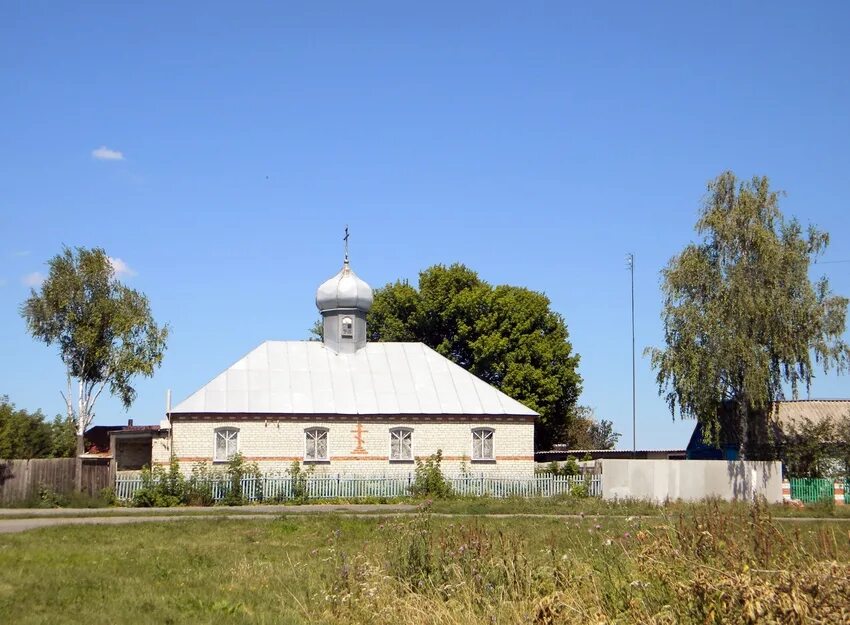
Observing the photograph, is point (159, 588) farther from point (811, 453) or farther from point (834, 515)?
point (811, 453)

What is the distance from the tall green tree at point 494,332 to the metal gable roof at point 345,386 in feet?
39.8

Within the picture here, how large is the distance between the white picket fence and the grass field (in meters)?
16.5

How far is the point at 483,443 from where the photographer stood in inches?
1545

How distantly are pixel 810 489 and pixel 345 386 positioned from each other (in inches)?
743

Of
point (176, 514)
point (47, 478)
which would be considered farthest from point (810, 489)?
point (47, 478)

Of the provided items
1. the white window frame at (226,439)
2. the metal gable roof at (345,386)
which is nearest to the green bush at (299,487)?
the white window frame at (226,439)

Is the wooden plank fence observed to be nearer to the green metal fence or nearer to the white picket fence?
the white picket fence

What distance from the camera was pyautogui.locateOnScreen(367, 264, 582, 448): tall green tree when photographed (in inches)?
2117

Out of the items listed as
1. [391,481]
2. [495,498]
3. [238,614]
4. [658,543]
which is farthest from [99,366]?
[658,543]

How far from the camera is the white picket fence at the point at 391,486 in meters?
34.2

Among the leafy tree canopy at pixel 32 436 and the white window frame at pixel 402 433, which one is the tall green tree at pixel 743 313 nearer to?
the white window frame at pixel 402 433

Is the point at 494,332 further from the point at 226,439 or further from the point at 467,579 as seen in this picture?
the point at 467,579

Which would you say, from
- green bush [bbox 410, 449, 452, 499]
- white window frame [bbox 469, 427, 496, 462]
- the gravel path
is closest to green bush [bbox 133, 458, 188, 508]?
the gravel path

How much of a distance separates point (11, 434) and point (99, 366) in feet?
43.5
